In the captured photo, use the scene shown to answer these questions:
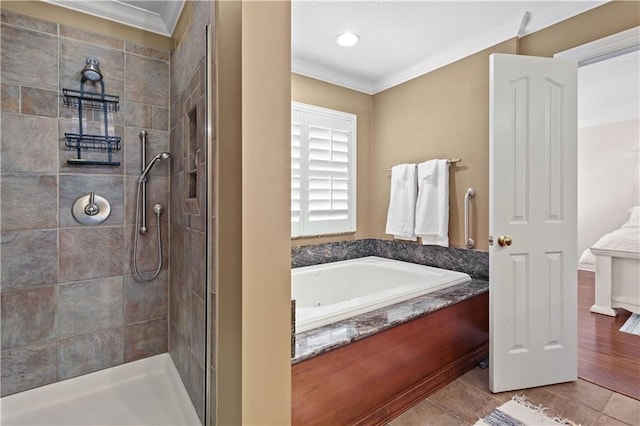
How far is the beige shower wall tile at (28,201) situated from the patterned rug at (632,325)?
4426 mm

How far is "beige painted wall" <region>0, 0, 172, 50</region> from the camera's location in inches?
68.7

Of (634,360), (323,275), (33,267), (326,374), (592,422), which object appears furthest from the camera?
(323,275)

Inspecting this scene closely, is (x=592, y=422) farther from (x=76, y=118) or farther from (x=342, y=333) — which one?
(x=76, y=118)

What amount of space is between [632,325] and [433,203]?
2.15 m

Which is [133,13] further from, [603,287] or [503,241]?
[603,287]

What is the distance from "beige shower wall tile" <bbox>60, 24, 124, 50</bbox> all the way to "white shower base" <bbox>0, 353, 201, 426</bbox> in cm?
200

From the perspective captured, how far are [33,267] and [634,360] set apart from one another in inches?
154

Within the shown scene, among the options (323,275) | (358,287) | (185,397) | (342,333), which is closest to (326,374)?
(342,333)

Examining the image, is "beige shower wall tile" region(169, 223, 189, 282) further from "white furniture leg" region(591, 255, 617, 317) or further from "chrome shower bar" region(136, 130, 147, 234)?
"white furniture leg" region(591, 255, 617, 317)

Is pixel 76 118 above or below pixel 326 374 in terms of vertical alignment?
above

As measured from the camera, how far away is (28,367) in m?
1.77

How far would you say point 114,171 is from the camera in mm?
2008

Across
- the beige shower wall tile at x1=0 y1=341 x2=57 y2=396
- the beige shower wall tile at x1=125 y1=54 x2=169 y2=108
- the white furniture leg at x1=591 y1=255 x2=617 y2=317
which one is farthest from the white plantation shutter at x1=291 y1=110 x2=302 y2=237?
the white furniture leg at x1=591 y1=255 x2=617 y2=317

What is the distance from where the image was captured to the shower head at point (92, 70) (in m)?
1.88
